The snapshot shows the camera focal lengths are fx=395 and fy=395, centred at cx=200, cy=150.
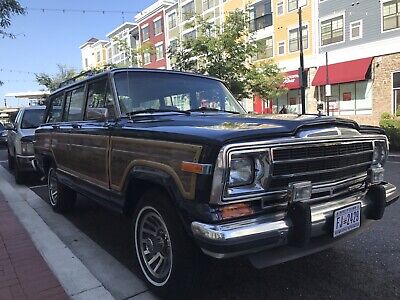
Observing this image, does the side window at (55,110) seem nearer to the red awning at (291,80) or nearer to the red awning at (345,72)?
the red awning at (345,72)

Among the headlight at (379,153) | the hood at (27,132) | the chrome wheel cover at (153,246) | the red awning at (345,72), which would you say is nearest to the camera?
the chrome wheel cover at (153,246)

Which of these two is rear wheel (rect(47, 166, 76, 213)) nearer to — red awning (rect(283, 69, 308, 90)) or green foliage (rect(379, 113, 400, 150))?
green foliage (rect(379, 113, 400, 150))

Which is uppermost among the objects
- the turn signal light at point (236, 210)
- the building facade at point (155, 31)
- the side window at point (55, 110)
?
the building facade at point (155, 31)

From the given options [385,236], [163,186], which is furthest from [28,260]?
[385,236]

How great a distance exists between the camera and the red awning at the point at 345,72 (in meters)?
22.8

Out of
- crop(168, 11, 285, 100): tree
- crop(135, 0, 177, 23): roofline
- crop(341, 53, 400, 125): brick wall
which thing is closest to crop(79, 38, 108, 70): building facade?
crop(135, 0, 177, 23): roofline

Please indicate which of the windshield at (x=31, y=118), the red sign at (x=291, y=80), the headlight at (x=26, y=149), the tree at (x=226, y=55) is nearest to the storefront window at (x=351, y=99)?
the red sign at (x=291, y=80)

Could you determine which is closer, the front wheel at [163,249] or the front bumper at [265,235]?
the front bumper at [265,235]

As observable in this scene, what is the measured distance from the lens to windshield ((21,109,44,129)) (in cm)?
945

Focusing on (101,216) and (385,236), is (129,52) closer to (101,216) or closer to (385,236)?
(101,216)

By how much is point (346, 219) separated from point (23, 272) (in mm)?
2921

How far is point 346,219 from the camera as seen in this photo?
298 cm

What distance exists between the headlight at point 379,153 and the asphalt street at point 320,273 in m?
0.97

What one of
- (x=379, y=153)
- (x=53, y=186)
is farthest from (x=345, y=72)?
(x=379, y=153)
